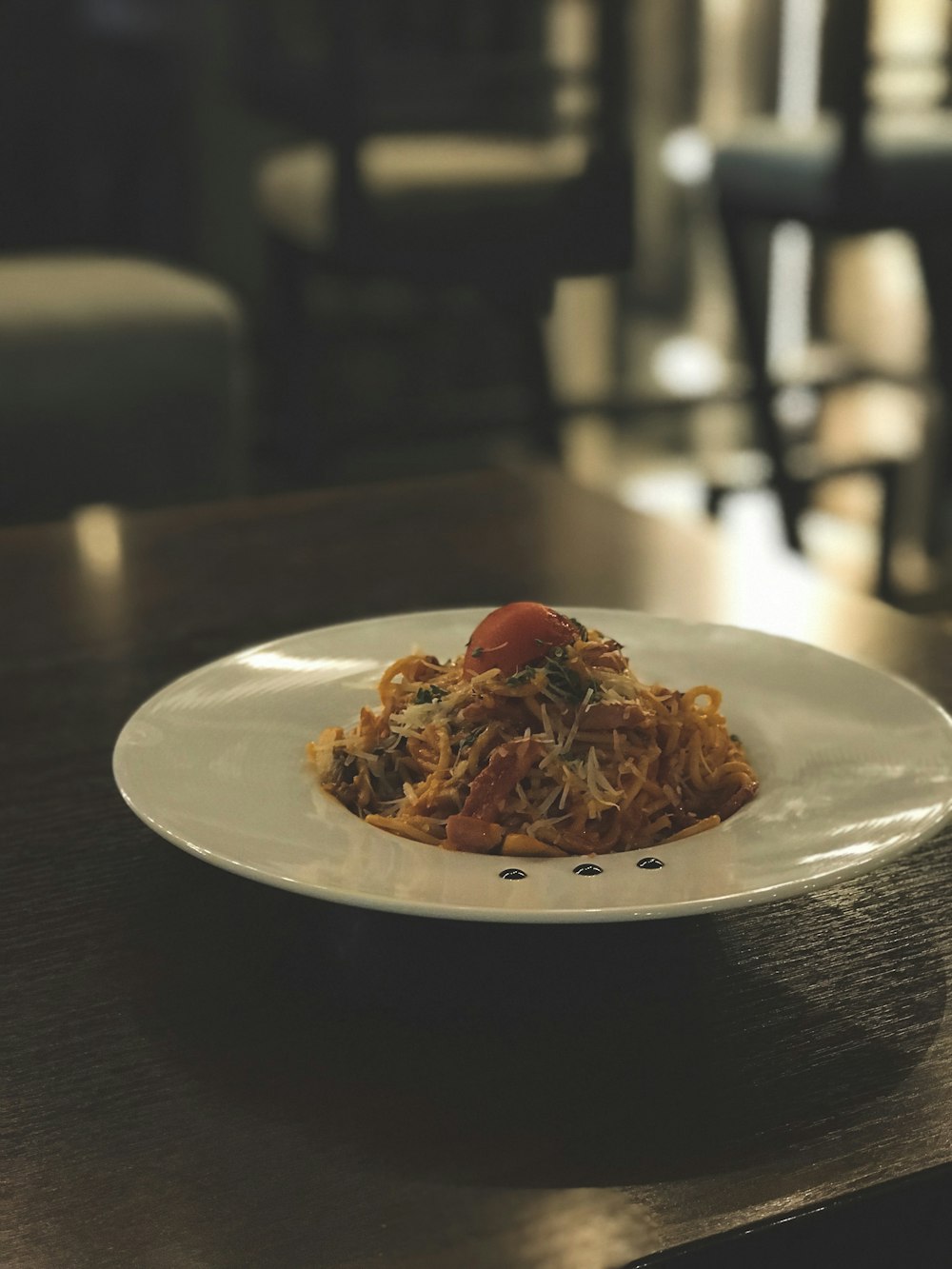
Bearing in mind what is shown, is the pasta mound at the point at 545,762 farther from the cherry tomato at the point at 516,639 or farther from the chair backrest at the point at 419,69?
the chair backrest at the point at 419,69

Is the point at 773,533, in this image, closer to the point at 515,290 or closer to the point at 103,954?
the point at 515,290

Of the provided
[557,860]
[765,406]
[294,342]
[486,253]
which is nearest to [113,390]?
[294,342]

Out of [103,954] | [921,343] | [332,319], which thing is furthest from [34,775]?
[921,343]

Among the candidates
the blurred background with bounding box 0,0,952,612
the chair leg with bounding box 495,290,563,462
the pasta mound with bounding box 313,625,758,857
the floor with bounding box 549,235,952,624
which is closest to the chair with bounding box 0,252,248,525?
the blurred background with bounding box 0,0,952,612

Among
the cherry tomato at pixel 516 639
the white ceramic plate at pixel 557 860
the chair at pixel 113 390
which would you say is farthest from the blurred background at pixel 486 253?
the cherry tomato at pixel 516 639

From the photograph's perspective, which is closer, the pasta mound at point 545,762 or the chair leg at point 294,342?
the pasta mound at point 545,762

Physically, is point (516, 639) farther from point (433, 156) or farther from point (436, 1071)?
point (433, 156)

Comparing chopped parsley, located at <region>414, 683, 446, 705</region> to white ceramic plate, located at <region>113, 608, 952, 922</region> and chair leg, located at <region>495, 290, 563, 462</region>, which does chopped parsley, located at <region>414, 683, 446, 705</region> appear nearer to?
white ceramic plate, located at <region>113, 608, 952, 922</region>
